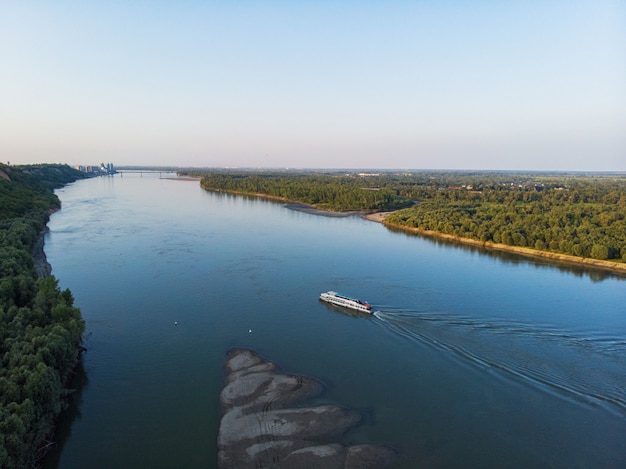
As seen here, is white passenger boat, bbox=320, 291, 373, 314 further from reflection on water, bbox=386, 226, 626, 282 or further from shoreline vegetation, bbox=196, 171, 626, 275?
shoreline vegetation, bbox=196, 171, 626, 275

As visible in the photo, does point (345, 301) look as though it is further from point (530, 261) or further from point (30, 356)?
point (530, 261)

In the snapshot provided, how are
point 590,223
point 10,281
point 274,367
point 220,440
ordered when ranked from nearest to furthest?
1. point 220,440
2. point 274,367
3. point 10,281
4. point 590,223

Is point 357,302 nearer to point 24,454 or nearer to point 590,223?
point 24,454

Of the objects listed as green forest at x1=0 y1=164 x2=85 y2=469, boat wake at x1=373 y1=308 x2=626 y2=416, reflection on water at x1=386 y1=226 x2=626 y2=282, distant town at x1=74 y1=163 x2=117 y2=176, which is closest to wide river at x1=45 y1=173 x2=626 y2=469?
boat wake at x1=373 y1=308 x2=626 y2=416

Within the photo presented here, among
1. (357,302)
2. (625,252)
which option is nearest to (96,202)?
(357,302)

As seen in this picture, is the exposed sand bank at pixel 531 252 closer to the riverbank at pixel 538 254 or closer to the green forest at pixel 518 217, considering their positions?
the riverbank at pixel 538 254

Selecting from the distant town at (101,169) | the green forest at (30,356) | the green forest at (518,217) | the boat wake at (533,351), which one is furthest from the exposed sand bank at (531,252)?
the distant town at (101,169)
